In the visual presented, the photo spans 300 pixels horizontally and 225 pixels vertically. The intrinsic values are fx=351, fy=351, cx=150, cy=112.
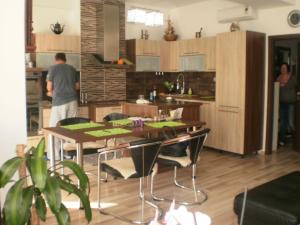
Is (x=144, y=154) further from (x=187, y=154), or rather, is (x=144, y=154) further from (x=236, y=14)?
(x=236, y=14)

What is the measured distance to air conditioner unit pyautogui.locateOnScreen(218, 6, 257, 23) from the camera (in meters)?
5.99

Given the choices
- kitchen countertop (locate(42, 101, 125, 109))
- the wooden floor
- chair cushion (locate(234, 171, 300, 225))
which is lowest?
the wooden floor

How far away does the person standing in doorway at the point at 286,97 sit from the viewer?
6688mm

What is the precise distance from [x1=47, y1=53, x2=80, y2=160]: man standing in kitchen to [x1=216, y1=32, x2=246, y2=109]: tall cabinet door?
2476mm

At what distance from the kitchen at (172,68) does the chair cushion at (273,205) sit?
268cm

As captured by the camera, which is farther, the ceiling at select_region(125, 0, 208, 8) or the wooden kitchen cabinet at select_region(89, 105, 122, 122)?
the ceiling at select_region(125, 0, 208, 8)

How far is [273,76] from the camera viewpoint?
20.2 feet

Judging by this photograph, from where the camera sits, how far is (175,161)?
3.82 meters

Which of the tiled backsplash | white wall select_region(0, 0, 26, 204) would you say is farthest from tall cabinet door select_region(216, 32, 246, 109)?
white wall select_region(0, 0, 26, 204)

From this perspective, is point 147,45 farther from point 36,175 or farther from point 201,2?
point 36,175

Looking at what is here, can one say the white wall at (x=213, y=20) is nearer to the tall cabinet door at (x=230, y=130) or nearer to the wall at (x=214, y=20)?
the wall at (x=214, y=20)

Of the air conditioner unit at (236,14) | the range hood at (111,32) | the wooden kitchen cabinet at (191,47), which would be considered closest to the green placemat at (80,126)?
the range hood at (111,32)

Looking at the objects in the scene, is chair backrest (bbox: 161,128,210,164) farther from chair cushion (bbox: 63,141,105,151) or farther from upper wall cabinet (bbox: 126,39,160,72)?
upper wall cabinet (bbox: 126,39,160,72)

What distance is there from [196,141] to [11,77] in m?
2.04
